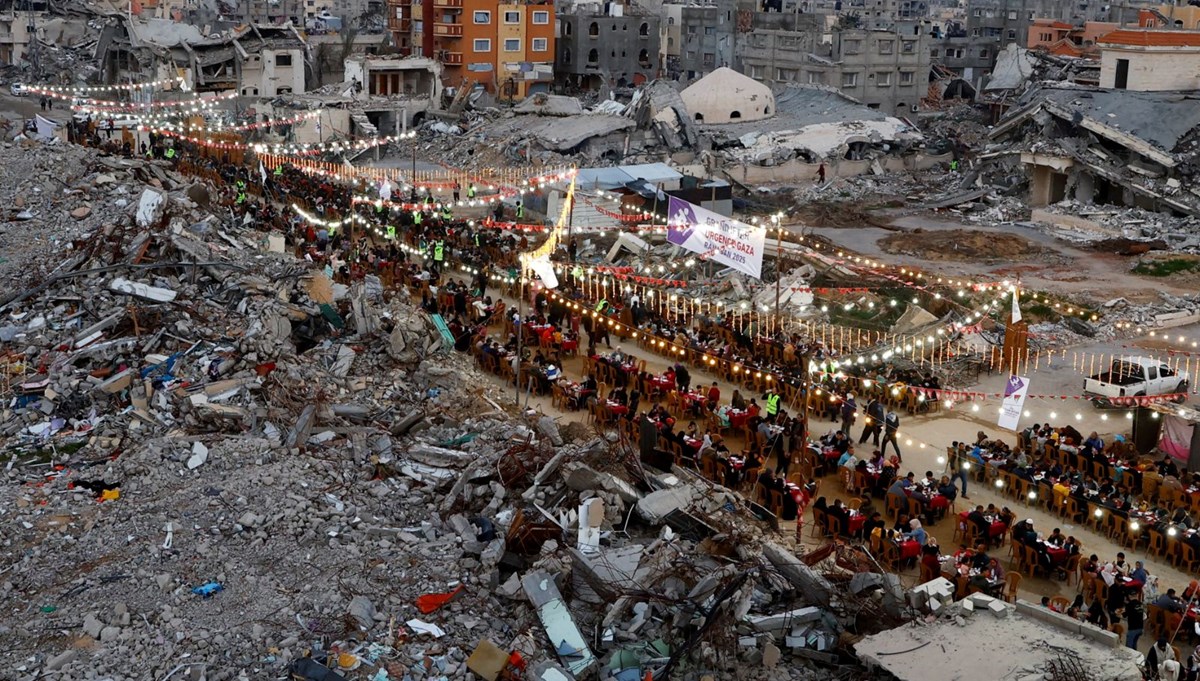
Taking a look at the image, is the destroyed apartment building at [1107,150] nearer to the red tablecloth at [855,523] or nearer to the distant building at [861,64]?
the distant building at [861,64]

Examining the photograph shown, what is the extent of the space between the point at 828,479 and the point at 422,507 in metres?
7.46

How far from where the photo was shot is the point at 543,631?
15469mm

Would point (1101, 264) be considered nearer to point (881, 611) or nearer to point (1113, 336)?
point (1113, 336)

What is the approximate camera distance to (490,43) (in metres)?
74.2

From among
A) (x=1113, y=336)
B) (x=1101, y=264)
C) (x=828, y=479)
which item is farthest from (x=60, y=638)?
(x=1101, y=264)

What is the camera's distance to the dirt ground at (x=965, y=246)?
41.7 metres

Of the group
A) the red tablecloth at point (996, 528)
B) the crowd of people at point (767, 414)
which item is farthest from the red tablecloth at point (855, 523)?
the red tablecloth at point (996, 528)

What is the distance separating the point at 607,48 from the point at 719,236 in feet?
191

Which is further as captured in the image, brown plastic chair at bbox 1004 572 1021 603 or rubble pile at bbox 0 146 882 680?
brown plastic chair at bbox 1004 572 1021 603

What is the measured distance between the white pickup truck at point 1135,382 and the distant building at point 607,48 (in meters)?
56.1

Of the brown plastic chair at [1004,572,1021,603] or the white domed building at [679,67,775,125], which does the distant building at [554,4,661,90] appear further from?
the brown plastic chair at [1004,572,1021,603]

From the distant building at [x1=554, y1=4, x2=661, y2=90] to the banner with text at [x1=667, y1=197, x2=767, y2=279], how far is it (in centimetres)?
5466

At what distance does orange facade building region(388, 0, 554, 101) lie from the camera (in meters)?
73.1

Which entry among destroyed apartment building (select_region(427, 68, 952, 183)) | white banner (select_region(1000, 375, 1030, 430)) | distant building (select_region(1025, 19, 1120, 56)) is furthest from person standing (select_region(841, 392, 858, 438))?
Result: distant building (select_region(1025, 19, 1120, 56))
